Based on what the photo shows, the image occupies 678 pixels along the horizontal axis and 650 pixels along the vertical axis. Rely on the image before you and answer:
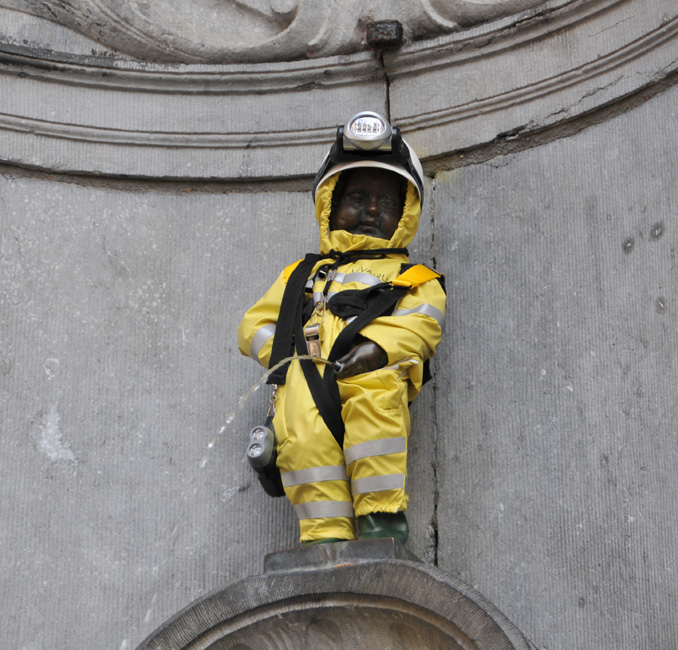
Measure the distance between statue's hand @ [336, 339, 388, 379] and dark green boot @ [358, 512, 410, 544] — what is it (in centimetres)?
43

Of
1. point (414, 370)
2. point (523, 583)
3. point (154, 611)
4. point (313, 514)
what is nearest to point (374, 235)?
point (414, 370)

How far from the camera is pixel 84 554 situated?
337 cm

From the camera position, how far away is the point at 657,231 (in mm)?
3271

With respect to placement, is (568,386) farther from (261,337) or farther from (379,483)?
(261,337)

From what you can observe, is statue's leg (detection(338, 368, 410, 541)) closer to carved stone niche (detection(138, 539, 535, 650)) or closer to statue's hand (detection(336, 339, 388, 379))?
statue's hand (detection(336, 339, 388, 379))

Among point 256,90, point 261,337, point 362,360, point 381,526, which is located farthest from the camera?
point 256,90

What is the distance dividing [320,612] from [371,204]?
1379 millimetres

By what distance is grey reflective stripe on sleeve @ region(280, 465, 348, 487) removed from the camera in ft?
9.59

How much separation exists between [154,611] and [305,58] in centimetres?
221

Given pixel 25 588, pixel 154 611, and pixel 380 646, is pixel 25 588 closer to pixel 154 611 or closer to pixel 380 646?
pixel 154 611

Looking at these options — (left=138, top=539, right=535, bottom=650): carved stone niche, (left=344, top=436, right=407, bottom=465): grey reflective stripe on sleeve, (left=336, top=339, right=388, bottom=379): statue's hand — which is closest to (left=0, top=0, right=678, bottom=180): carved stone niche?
(left=336, top=339, right=388, bottom=379): statue's hand

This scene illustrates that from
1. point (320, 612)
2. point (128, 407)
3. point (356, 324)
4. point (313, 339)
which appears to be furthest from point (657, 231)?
point (128, 407)

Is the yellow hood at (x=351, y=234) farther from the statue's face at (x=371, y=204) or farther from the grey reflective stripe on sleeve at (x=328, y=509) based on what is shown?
the grey reflective stripe on sleeve at (x=328, y=509)

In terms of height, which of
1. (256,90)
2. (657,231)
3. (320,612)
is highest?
(256,90)
